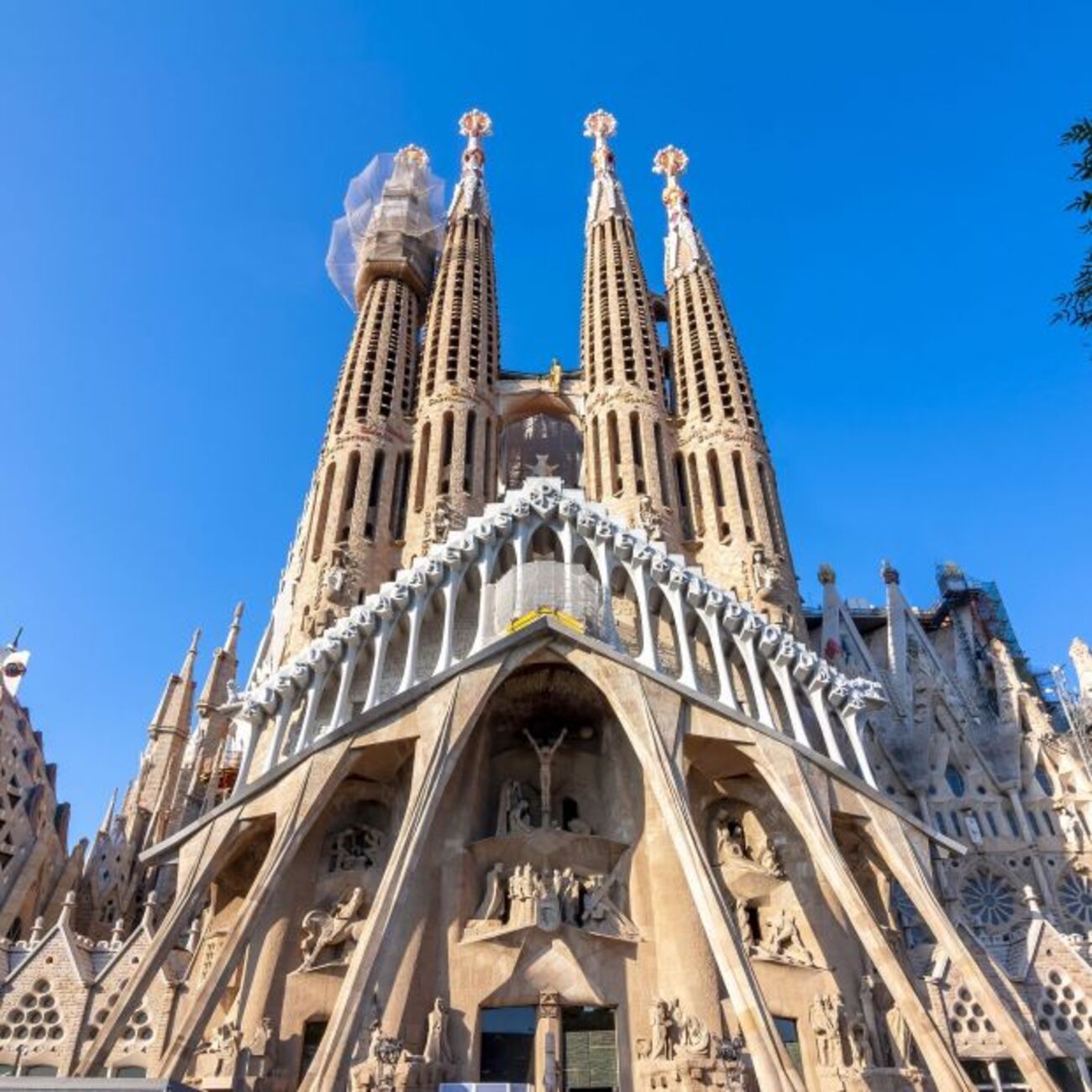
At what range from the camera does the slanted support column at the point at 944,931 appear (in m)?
11.2

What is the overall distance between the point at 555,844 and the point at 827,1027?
5.14m

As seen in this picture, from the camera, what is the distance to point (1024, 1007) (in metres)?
14.7

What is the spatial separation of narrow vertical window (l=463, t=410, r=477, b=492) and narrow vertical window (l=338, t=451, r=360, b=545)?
2.74m

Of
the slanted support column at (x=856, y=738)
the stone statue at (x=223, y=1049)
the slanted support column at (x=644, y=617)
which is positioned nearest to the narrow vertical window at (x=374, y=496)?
the slanted support column at (x=644, y=617)

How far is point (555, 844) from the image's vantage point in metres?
15.3

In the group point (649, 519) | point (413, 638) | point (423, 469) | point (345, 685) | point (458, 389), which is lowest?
point (345, 685)

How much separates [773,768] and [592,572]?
18.3 feet

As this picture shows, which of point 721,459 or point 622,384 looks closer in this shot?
point 721,459

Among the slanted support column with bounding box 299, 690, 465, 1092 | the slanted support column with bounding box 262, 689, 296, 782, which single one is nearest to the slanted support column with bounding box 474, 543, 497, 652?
the slanted support column with bounding box 299, 690, 465, 1092

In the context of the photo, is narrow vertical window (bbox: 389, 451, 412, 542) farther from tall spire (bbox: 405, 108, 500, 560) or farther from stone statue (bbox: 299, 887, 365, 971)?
stone statue (bbox: 299, 887, 365, 971)

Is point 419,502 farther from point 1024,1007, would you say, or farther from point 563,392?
point 1024,1007

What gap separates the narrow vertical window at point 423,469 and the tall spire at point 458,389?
0.08 feet

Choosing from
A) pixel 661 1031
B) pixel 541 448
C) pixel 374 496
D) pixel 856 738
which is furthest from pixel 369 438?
pixel 661 1031

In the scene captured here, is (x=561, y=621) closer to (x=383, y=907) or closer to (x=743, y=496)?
(x=383, y=907)
